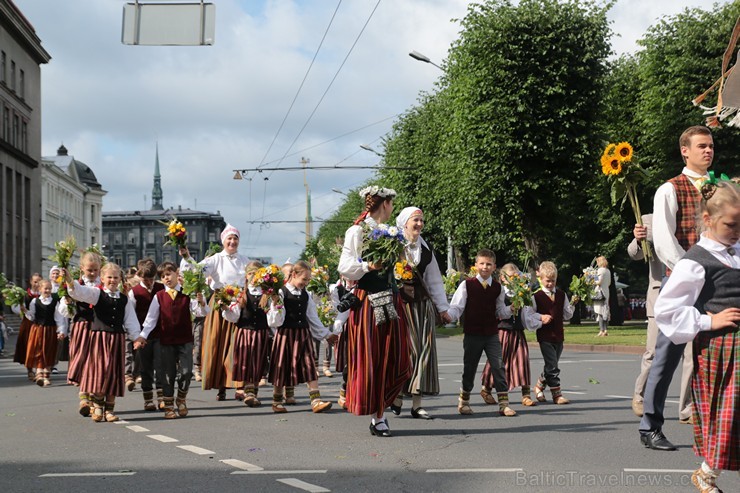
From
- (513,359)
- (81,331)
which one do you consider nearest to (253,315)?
(81,331)

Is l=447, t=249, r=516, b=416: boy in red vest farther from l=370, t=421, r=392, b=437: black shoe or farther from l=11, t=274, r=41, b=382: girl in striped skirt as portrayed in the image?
l=11, t=274, r=41, b=382: girl in striped skirt

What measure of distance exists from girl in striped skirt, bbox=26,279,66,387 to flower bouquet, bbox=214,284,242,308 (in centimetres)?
580

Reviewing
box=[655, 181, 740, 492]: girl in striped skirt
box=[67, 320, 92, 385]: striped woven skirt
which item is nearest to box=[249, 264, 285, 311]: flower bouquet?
box=[67, 320, 92, 385]: striped woven skirt

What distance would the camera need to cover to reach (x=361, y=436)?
30.4 ft

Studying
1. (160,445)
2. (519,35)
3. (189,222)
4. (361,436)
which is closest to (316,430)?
(361,436)

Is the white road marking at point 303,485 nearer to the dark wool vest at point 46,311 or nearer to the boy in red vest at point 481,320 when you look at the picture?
the boy in red vest at point 481,320

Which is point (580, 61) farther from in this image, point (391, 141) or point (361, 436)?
point (361, 436)

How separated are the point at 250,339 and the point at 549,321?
363 centimetres

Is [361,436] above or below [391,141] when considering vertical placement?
below

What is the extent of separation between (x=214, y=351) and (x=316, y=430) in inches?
153

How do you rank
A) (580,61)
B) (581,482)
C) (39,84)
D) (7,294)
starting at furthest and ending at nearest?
1. (39,84)
2. (580,61)
3. (7,294)
4. (581,482)

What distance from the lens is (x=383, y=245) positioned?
905cm

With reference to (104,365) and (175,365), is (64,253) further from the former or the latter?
(175,365)

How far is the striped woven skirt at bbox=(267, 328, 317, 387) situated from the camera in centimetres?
1206
